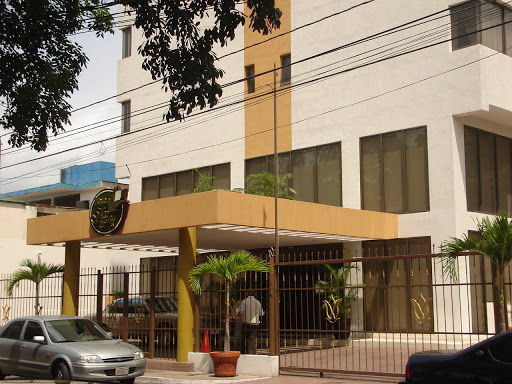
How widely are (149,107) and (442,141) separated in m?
14.2

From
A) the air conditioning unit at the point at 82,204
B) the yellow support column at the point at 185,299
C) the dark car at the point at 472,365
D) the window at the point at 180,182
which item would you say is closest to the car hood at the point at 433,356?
the dark car at the point at 472,365

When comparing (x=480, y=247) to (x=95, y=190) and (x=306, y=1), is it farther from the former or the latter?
(x=95, y=190)

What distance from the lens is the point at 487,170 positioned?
22.1 m

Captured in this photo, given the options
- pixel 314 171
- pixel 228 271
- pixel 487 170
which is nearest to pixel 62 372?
pixel 228 271

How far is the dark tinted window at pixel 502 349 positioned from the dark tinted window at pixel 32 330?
30.9 feet

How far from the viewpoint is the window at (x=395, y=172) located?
21.5m

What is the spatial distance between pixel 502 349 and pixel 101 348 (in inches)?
315

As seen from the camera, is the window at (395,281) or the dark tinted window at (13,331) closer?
the dark tinted window at (13,331)

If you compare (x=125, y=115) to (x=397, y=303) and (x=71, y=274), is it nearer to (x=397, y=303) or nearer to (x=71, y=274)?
(x=71, y=274)

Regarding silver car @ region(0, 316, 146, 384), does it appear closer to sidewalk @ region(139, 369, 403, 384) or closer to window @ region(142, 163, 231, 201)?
sidewalk @ region(139, 369, 403, 384)

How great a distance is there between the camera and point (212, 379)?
15148 mm

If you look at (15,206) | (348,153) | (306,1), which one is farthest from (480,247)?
(15,206)

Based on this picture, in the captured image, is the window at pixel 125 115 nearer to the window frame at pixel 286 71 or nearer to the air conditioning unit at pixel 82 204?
the window frame at pixel 286 71

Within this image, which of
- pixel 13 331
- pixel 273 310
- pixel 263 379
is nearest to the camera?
pixel 263 379
